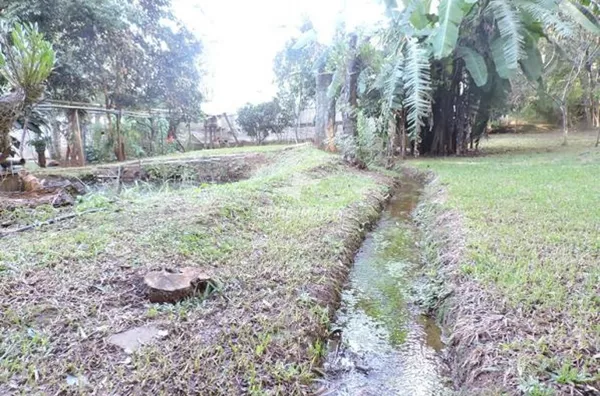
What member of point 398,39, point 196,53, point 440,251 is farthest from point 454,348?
point 196,53

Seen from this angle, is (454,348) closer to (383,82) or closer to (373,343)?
(373,343)

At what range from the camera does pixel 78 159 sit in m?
10.5

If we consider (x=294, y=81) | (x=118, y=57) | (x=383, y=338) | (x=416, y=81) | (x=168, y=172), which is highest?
(x=118, y=57)

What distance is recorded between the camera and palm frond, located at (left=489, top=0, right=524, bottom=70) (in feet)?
24.5

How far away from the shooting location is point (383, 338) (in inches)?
100

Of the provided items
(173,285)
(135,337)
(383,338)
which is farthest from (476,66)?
(135,337)

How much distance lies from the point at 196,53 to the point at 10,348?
13.6 meters

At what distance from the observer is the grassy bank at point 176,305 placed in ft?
5.93

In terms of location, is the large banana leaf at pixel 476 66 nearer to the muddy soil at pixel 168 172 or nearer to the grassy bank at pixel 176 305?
the muddy soil at pixel 168 172

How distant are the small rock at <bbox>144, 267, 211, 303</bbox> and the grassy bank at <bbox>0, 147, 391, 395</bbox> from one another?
0.07 metres

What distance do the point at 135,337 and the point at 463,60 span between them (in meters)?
10.6

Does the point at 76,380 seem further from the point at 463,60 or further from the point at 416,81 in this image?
the point at 463,60

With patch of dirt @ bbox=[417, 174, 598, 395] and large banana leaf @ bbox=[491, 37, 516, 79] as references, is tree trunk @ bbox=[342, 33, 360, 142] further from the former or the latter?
patch of dirt @ bbox=[417, 174, 598, 395]

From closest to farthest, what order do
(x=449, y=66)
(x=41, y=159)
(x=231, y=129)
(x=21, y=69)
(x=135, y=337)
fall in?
(x=135, y=337) < (x=21, y=69) < (x=41, y=159) < (x=449, y=66) < (x=231, y=129)
